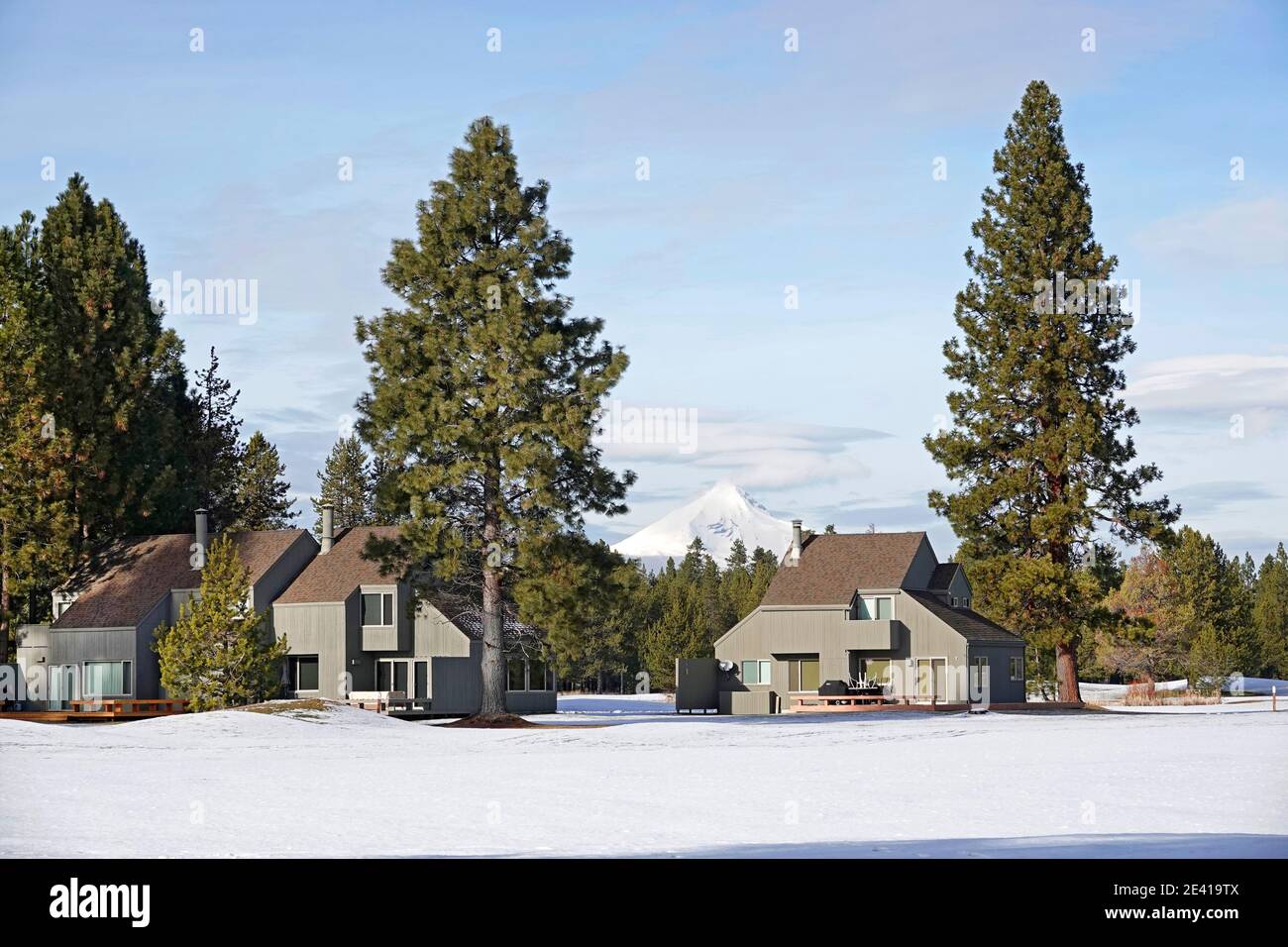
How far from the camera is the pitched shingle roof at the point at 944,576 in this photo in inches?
3187

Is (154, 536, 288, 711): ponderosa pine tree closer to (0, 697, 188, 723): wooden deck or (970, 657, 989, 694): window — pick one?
(0, 697, 188, 723): wooden deck

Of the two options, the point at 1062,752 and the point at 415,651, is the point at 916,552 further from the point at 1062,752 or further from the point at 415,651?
the point at 1062,752

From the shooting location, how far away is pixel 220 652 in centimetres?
5534

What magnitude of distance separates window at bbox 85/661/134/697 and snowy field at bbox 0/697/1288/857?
2658 centimetres

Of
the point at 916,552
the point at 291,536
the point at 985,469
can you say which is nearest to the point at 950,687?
the point at 916,552

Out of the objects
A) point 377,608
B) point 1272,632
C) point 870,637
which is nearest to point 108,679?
point 377,608

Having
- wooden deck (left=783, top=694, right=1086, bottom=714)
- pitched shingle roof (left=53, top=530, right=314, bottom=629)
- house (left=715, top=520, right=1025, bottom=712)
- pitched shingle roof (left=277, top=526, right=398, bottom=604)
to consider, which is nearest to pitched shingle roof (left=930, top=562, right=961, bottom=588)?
house (left=715, top=520, right=1025, bottom=712)

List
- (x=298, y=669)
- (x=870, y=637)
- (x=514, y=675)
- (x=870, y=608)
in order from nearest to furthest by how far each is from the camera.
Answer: (x=298, y=669)
(x=514, y=675)
(x=870, y=637)
(x=870, y=608)

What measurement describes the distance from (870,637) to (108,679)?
3502 centimetres

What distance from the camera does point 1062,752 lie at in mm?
32750

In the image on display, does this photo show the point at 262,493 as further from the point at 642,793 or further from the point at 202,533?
the point at 642,793

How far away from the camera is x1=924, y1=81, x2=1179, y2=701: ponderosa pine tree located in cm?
6500

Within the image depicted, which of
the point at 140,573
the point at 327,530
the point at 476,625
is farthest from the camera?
the point at 327,530

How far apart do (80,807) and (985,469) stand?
50.7 meters
